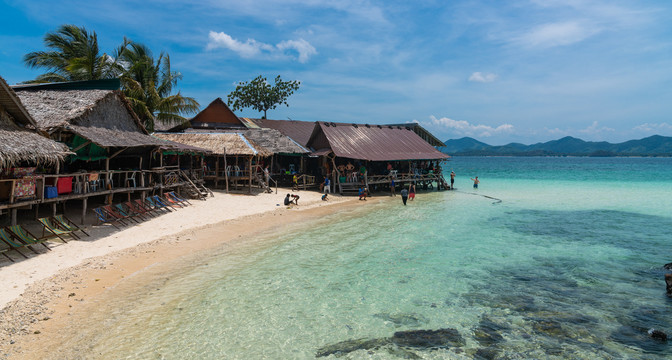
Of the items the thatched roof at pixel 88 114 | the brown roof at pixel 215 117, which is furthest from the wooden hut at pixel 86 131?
the brown roof at pixel 215 117

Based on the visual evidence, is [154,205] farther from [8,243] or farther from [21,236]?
[8,243]

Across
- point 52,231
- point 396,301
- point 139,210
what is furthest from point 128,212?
point 396,301

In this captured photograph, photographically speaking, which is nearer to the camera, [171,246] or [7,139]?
[7,139]

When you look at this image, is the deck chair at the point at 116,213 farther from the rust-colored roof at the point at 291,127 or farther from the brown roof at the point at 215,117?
the rust-colored roof at the point at 291,127

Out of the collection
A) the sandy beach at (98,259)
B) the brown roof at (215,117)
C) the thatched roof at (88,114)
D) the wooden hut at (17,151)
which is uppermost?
the brown roof at (215,117)

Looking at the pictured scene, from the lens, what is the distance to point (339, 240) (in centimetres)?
1458

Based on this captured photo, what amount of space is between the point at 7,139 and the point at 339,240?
35.2 feet

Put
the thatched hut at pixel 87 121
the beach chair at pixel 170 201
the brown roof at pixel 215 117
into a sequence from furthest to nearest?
the brown roof at pixel 215 117
the beach chair at pixel 170 201
the thatched hut at pixel 87 121

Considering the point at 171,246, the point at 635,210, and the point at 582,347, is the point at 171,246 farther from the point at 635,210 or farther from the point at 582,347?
the point at 635,210

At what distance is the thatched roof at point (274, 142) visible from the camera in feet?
90.6

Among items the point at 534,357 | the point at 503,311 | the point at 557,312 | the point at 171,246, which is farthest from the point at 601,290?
the point at 171,246

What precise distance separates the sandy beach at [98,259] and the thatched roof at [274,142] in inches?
331

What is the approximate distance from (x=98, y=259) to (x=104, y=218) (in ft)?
11.9

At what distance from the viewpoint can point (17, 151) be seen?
10344 mm
